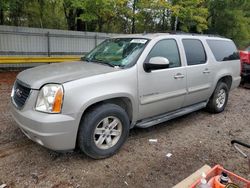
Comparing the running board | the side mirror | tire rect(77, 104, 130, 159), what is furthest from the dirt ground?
the side mirror

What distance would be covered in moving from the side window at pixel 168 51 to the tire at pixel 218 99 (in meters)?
1.71

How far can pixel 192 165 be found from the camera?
11.5 ft

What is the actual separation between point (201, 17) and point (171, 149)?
14.3 m

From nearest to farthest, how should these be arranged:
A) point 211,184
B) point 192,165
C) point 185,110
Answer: point 211,184
point 192,165
point 185,110

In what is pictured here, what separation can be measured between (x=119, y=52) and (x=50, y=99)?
1.57 meters

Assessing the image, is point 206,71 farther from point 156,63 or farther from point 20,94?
point 20,94

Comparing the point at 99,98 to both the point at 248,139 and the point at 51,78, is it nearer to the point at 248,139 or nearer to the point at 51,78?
the point at 51,78

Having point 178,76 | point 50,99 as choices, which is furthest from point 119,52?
point 50,99

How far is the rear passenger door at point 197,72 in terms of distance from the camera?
15.4 ft

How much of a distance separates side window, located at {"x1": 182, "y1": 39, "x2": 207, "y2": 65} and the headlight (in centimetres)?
265

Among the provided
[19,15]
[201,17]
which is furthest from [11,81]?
[201,17]

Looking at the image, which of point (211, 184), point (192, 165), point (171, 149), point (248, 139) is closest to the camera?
point (211, 184)

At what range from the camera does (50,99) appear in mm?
2984

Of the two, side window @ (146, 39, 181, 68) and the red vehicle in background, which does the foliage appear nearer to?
the red vehicle in background
